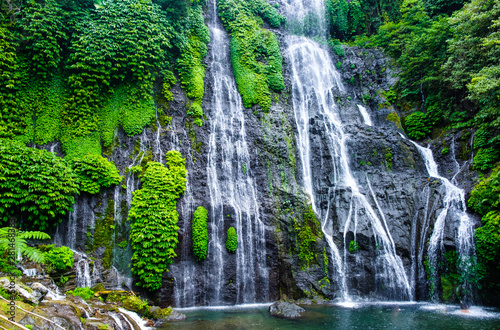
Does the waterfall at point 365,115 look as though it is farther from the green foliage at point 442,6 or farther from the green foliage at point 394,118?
the green foliage at point 442,6

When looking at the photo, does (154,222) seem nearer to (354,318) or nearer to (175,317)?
(175,317)

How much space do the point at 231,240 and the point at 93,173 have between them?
671cm

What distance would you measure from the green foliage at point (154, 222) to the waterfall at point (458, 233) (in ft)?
37.0

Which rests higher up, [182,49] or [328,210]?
[182,49]

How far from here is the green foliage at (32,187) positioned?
1016 cm

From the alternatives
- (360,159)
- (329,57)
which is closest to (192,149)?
(360,159)

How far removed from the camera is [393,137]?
55.1 feet

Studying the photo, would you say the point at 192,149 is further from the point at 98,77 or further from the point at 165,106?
the point at 98,77

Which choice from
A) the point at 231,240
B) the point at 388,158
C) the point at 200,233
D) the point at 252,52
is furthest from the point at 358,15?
the point at 200,233

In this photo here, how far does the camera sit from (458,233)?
12555mm

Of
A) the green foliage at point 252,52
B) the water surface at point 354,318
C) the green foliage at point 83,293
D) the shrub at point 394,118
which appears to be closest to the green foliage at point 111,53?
the green foliage at point 252,52

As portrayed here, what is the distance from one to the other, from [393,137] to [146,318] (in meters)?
15.2

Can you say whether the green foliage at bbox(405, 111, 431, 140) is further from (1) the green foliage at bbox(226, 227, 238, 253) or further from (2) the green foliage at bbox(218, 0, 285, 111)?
(1) the green foliage at bbox(226, 227, 238, 253)

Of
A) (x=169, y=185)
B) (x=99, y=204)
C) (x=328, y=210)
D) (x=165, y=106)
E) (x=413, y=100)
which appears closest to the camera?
(x=99, y=204)
